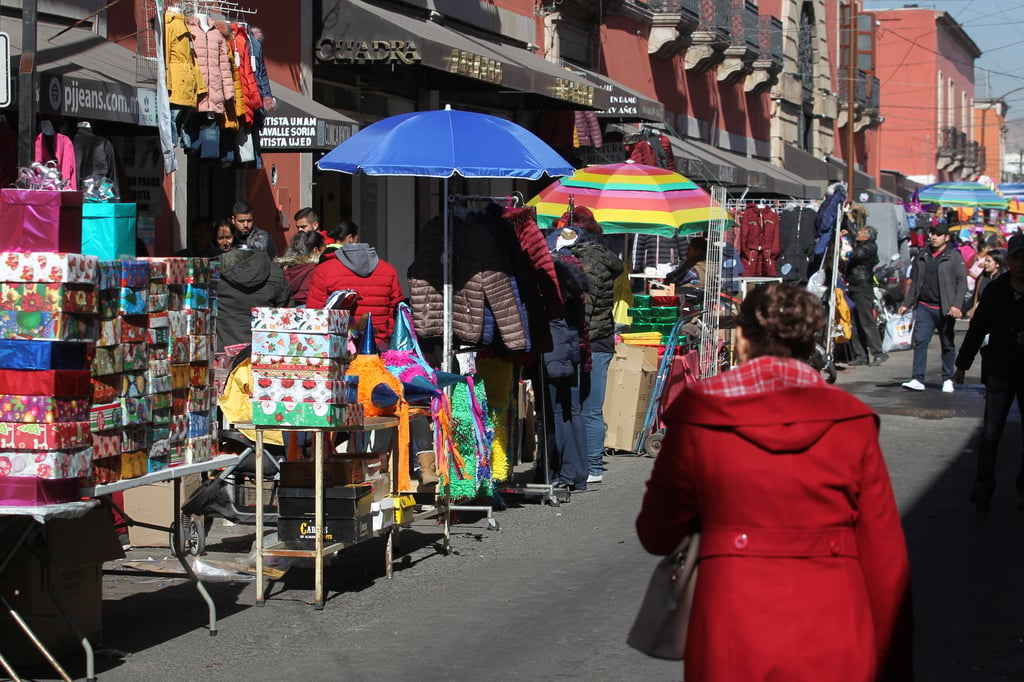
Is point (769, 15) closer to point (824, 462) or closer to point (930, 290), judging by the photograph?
point (930, 290)

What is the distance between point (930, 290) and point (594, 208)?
5.34 meters

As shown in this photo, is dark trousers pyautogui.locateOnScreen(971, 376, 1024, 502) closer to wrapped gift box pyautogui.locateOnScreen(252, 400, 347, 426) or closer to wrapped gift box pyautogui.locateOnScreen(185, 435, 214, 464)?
wrapped gift box pyautogui.locateOnScreen(252, 400, 347, 426)

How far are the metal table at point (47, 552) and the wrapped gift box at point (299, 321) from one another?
5.30 ft

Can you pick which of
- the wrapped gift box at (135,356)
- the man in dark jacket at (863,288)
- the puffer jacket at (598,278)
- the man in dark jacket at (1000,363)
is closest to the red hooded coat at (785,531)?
the wrapped gift box at (135,356)

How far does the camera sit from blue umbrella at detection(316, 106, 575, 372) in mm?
9617

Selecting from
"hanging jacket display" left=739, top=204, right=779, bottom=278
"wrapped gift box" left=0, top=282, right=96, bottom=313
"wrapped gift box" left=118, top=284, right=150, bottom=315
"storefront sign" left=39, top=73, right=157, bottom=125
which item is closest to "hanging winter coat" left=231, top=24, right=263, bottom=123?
"storefront sign" left=39, top=73, right=157, bottom=125

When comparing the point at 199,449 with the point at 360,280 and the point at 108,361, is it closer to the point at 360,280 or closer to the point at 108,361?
the point at 108,361

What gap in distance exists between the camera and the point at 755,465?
3.66 metres

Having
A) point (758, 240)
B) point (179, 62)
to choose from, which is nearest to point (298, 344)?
point (179, 62)

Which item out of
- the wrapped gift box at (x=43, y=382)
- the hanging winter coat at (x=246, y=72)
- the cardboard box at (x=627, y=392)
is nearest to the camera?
the wrapped gift box at (x=43, y=382)

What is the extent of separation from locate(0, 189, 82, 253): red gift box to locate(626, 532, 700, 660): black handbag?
3138mm

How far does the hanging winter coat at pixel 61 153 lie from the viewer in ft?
34.1

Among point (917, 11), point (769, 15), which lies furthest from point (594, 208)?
point (917, 11)

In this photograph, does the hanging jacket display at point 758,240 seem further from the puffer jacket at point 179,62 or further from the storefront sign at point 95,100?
the storefront sign at point 95,100
